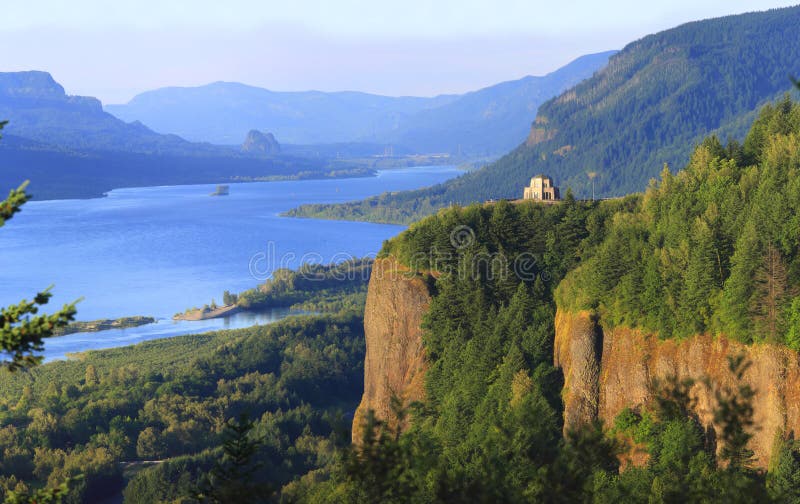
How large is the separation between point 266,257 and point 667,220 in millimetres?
110855

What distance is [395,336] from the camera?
41.2 m

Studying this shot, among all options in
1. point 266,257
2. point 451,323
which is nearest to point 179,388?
point 451,323

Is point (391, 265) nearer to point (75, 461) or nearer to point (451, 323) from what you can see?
point (451, 323)

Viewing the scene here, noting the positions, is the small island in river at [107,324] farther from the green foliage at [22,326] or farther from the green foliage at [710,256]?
the green foliage at [22,326]

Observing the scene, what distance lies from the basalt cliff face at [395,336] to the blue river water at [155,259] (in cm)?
4603

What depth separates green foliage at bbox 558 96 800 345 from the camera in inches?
1037

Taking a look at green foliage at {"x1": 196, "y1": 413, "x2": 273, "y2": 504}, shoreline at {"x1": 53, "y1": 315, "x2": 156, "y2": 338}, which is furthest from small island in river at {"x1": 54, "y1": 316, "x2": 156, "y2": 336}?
green foliage at {"x1": 196, "y1": 413, "x2": 273, "y2": 504}

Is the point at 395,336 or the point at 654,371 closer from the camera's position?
the point at 654,371

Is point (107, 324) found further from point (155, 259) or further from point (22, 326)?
point (22, 326)

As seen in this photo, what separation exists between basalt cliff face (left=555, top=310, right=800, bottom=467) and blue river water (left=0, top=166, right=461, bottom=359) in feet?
194

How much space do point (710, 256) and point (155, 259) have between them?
123195 mm

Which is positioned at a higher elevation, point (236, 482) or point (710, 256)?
point (710, 256)

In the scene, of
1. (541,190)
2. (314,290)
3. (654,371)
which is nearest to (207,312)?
(314,290)

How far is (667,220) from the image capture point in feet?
109
